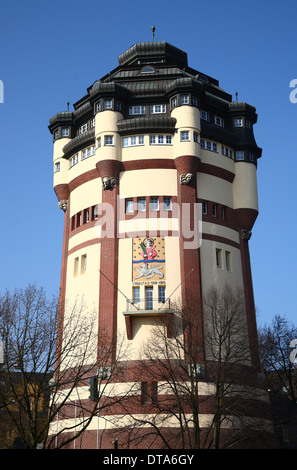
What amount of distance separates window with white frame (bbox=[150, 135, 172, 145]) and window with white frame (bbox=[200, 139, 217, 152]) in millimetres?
3634

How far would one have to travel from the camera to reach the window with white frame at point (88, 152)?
62.3m

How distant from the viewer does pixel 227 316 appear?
48.8m

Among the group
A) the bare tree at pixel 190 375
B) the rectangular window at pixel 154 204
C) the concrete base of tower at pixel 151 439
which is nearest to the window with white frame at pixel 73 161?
the rectangular window at pixel 154 204

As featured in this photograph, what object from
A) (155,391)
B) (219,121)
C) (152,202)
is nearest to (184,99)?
(219,121)

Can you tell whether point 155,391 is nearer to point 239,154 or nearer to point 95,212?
point 95,212

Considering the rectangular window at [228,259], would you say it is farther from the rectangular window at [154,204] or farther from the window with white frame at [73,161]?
the window with white frame at [73,161]

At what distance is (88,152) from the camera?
63.0 m

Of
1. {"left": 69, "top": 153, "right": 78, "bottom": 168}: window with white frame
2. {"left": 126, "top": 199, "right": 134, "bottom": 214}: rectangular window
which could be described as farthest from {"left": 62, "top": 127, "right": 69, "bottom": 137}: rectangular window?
{"left": 126, "top": 199, "right": 134, "bottom": 214}: rectangular window

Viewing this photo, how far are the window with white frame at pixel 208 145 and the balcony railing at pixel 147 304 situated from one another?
665 inches

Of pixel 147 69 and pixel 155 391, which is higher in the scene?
pixel 147 69

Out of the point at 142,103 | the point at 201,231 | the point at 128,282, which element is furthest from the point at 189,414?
the point at 142,103

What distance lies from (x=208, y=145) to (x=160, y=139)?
17.7ft

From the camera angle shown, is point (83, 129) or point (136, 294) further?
point (83, 129)
